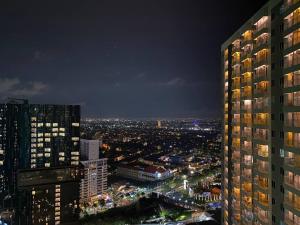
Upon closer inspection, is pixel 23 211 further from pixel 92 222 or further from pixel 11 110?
pixel 11 110

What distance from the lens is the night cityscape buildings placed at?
9.68m

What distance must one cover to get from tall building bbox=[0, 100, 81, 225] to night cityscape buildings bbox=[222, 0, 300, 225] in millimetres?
18939

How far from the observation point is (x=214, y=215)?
1352 inches

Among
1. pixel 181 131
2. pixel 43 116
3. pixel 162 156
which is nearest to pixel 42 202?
pixel 43 116

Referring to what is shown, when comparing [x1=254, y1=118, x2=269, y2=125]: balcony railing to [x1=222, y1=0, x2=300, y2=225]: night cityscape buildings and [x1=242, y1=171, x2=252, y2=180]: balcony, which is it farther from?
[x1=242, y1=171, x2=252, y2=180]: balcony

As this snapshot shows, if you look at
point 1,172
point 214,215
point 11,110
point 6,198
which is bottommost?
point 214,215

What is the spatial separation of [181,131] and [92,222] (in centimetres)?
9516

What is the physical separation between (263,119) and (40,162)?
995 inches

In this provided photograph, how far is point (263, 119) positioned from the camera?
39.3ft

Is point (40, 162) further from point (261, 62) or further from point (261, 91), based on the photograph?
point (261, 62)

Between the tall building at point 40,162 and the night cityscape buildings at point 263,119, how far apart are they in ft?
62.1

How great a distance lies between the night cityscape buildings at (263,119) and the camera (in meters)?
9.68

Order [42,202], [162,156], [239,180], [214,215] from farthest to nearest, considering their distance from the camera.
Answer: [162,156]
[214,215]
[42,202]
[239,180]

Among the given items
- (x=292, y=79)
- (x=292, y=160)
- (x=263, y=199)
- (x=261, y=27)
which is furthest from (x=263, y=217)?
(x=261, y=27)
